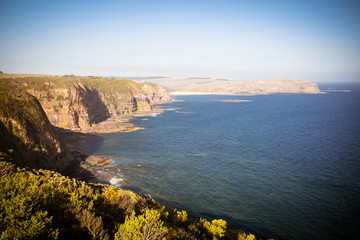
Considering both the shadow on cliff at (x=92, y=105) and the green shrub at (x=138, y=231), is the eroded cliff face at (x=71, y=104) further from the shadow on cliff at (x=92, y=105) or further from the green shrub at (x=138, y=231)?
the green shrub at (x=138, y=231)

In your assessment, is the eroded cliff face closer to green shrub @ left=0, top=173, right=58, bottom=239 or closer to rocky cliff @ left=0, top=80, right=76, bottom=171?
rocky cliff @ left=0, top=80, right=76, bottom=171

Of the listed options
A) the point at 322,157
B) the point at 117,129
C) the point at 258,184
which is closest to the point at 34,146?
the point at 258,184

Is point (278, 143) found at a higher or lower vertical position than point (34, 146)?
lower

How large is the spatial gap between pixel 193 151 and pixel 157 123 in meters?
52.4

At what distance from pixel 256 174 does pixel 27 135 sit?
191 ft

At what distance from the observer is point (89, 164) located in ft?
207

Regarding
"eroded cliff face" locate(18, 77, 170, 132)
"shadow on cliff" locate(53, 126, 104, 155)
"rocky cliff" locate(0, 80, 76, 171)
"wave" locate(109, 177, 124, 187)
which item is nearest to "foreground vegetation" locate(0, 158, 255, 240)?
"rocky cliff" locate(0, 80, 76, 171)

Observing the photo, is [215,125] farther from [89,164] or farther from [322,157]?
[89,164]

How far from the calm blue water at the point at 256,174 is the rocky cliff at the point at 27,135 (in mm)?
17558

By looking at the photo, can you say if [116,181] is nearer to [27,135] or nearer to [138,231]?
[27,135]

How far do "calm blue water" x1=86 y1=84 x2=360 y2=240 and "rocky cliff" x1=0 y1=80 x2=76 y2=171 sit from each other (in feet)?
57.6

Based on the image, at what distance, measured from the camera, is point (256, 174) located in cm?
5788

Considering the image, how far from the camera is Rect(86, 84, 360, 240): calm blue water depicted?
39831mm

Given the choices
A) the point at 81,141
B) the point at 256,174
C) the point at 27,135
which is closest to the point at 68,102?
the point at 81,141
